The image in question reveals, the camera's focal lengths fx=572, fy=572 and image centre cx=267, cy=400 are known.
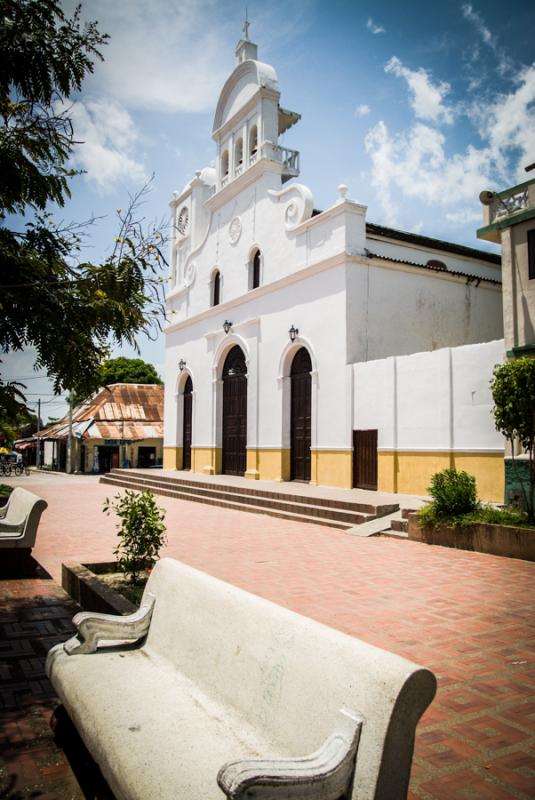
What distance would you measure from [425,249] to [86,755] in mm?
18224

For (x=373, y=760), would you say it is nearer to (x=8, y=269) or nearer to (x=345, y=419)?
(x=8, y=269)

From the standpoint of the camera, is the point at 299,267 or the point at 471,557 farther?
the point at 299,267

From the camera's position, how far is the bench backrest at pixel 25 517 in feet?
22.3

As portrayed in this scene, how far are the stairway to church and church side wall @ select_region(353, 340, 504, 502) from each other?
2018mm

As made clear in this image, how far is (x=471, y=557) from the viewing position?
8258 mm

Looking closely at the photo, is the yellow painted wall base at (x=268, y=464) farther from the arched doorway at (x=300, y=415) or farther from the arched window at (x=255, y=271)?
the arched window at (x=255, y=271)

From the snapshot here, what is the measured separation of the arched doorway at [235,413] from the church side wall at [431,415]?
6508 millimetres

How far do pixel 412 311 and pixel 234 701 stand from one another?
15.6 metres

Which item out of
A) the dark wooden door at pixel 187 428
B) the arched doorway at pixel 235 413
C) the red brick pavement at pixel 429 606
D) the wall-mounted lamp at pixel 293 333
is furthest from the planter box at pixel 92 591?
the dark wooden door at pixel 187 428

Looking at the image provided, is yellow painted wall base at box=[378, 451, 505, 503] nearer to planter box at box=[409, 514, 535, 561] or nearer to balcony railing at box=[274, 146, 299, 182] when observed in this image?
planter box at box=[409, 514, 535, 561]

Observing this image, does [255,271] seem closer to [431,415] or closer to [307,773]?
[431,415]

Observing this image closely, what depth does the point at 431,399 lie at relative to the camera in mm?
13117

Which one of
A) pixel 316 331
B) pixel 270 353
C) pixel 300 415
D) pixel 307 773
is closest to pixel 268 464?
pixel 300 415

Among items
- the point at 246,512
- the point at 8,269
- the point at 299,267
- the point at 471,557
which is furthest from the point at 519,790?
the point at 299,267
